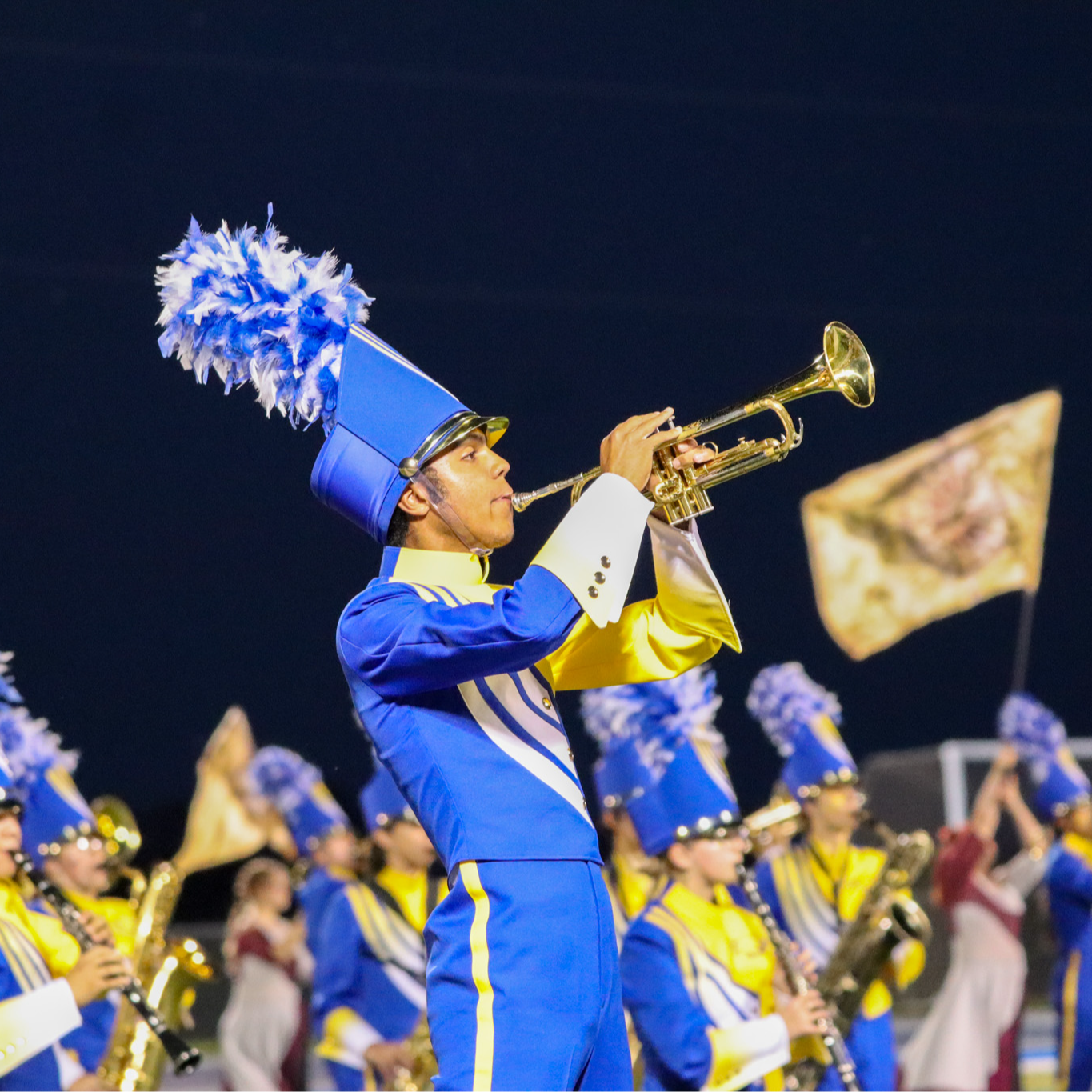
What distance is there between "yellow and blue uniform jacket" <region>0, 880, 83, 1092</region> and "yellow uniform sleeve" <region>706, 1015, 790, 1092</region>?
148 centimetres

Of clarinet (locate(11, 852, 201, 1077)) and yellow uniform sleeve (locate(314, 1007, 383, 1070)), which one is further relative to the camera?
yellow uniform sleeve (locate(314, 1007, 383, 1070))

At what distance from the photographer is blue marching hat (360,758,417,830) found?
6.37 m

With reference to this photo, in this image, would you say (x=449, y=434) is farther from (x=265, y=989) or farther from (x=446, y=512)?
(x=265, y=989)

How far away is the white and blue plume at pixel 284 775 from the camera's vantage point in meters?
7.59

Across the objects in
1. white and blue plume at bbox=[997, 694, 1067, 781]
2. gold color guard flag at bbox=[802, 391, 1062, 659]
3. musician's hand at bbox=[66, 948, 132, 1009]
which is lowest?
musician's hand at bbox=[66, 948, 132, 1009]

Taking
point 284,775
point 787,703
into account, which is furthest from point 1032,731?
point 284,775

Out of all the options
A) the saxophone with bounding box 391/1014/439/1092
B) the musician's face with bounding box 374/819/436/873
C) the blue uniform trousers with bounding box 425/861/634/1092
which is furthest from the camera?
the musician's face with bounding box 374/819/436/873

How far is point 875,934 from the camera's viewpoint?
5875 mm

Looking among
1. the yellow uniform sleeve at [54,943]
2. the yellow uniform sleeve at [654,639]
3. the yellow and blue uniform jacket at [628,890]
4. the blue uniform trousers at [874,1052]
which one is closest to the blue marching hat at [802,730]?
the yellow and blue uniform jacket at [628,890]

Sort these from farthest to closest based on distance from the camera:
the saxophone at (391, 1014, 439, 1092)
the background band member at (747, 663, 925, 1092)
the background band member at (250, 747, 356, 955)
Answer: the background band member at (250, 747, 356, 955), the background band member at (747, 663, 925, 1092), the saxophone at (391, 1014, 439, 1092)

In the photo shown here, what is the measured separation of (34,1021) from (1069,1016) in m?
4.38

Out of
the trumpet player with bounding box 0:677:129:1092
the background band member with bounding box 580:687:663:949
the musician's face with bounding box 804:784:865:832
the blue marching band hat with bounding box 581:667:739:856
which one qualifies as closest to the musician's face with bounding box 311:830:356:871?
the background band member with bounding box 580:687:663:949

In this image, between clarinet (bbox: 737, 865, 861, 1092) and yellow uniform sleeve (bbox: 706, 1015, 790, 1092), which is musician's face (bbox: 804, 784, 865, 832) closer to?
clarinet (bbox: 737, 865, 861, 1092)

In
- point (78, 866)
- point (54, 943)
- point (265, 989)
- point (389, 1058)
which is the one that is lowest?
A: point (389, 1058)
